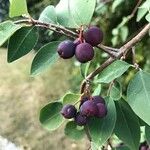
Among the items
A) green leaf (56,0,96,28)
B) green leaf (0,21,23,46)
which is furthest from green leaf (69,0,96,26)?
green leaf (0,21,23,46)

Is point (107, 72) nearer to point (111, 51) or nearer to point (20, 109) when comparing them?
point (111, 51)

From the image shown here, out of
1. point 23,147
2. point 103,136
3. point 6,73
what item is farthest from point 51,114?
point 6,73

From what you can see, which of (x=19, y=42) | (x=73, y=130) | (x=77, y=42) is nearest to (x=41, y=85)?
(x=73, y=130)

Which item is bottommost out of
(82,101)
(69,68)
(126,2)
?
(69,68)

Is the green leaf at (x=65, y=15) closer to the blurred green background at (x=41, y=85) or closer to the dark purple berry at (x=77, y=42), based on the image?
the dark purple berry at (x=77, y=42)

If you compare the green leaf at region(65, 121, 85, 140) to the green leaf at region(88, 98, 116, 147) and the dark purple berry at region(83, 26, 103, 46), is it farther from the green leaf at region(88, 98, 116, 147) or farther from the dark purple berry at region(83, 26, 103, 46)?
the dark purple berry at region(83, 26, 103, 46)

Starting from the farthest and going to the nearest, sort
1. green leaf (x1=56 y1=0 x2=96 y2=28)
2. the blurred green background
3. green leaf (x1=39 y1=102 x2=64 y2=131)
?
the blurred green background < green leaf (x1=39 y1=102 x2=64 y2=131) < green leaf (x1=56 y1=0 x2=96 y2=28)

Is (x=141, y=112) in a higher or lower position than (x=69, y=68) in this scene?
higher
